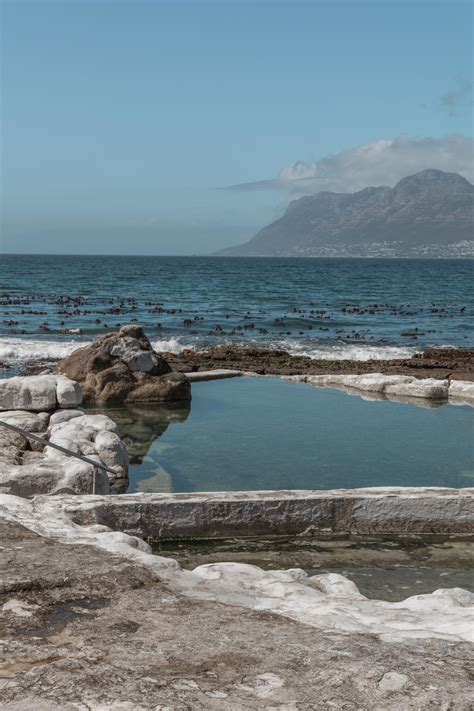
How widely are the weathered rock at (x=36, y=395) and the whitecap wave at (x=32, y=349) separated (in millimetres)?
9531

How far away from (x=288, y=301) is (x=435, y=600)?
40.0 meters

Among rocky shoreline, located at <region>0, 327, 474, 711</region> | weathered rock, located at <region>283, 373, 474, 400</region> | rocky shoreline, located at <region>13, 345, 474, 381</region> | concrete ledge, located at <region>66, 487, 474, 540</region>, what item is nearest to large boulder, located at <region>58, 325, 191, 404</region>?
rocky shoreline, located at <region>13, 345, 474, 381</region>

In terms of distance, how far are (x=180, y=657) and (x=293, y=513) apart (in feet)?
13.0

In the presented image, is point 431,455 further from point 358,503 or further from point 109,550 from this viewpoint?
point 109,550

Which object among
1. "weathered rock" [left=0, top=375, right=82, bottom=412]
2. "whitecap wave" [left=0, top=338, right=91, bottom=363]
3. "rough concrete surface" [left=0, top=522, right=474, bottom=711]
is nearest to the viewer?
"rough concrete surface" [left=0, top=522, right=474, bottom=711]

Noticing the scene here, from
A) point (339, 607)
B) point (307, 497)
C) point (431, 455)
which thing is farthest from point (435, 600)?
point (431, 455)

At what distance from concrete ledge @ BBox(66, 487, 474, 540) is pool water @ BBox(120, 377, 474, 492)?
138 cm

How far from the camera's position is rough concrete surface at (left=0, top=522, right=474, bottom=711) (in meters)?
3.45

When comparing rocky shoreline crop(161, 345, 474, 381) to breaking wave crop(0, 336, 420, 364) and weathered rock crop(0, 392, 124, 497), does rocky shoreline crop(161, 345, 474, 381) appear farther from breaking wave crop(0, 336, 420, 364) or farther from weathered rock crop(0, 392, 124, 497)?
weathered rock crop(0, 392, 124, 497)

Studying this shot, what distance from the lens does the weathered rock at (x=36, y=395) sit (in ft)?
39.2

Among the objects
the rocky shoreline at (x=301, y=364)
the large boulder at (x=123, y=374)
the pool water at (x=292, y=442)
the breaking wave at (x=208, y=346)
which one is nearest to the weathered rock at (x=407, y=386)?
the pool water at (x=292, y=442)

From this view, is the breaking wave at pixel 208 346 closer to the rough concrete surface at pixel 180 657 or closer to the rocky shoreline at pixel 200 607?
the rocky shoreline at pixel 200 607

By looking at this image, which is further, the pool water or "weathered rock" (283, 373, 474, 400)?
"weathered rock" (283, 373, 474, 400)

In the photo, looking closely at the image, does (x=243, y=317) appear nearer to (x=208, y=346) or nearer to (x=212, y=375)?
(x=208, y=346)
